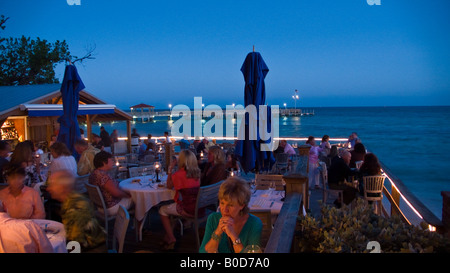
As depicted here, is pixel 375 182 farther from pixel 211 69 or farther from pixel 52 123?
pixel 211 69

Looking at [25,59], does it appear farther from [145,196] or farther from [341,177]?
[341,177]

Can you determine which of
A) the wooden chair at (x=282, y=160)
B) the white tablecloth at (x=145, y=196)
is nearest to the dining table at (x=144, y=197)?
the white tablecloth at (x=145, y=196)

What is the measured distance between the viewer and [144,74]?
1868 inches

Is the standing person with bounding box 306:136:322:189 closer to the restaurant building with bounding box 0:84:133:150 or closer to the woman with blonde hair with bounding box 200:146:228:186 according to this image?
the woman with blonde hair with bounding box 200:146:228:186

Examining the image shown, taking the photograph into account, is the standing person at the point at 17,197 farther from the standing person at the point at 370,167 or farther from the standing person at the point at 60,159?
the standing person at the point at 370,167

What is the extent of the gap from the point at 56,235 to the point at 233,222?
1673 millimetres

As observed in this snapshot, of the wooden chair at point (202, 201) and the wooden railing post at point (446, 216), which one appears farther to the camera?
the wooden chair at point (202, 201)

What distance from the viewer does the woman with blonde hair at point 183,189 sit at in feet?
14.3

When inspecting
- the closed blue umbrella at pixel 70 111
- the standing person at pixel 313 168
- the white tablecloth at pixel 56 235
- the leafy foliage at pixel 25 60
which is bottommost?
the standing person at pixel 313 168

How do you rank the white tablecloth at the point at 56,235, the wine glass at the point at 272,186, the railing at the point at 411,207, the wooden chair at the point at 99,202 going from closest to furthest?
the white tablecloth at the point at 56,235, the railing at the point at 411,207, the wooden chair at the point at 99,202, the wine glass at the point at 272,186

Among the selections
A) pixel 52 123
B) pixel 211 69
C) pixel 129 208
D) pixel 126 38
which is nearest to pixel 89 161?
pixel 129 208

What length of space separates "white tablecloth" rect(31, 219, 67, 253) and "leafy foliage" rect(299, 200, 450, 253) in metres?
1.99

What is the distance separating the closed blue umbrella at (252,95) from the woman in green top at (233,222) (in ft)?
8.38

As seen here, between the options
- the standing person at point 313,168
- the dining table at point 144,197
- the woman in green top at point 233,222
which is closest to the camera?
the woman in green top at point 233,222
